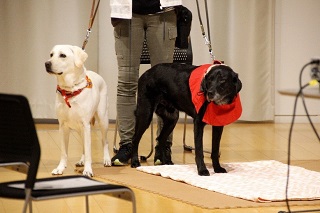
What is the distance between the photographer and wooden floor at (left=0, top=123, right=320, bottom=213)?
160 inches

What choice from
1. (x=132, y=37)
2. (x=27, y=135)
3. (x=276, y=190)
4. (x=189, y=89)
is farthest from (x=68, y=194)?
(x=132, y=37)

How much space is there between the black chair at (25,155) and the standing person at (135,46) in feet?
7.95

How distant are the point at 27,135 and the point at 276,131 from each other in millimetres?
4654

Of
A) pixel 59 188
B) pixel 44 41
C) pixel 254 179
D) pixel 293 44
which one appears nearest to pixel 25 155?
pixel 59 188

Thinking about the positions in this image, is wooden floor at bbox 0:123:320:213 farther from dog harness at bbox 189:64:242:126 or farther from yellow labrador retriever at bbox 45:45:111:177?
dog harness at bbox 189:64:242:126

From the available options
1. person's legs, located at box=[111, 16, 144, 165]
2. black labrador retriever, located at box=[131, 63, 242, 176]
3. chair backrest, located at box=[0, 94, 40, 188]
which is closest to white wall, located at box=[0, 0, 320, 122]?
person's legs, located at box=[111, 16, 144, 165]

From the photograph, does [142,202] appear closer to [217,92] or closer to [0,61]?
[217,92]

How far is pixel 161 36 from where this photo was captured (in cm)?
519

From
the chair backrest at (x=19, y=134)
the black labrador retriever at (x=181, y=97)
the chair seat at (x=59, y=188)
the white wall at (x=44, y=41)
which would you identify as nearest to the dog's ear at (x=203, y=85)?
the black labrador retriever at (x=181, y=97)

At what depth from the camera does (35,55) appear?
7293 mm

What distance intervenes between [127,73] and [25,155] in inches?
103

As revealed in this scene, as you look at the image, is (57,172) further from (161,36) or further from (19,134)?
(19,134)

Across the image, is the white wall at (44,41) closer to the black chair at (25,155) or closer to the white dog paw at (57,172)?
the white dog paw at (57,172)

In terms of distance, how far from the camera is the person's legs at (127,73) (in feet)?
17.0
